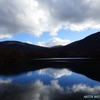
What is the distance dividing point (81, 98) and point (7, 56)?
139400mm

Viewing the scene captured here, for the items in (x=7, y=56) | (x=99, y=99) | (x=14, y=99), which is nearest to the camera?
(x=99, y=99)

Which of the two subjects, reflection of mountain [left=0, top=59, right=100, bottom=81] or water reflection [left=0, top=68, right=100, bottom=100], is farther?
reflection of mountain [left=0, top=59, right=100, bottom=81]

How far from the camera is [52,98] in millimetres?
20125

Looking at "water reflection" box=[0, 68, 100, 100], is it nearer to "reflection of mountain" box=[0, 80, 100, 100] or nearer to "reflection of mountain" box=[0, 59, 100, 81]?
"reflection of mountain" box=[0, 80, 100, 100]

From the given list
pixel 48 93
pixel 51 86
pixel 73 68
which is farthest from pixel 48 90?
pixel 73 68

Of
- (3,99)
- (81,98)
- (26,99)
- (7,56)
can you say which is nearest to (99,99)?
(81,98)

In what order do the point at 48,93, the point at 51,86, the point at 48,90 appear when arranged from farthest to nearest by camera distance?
the point at 51,86 < the point at 48,90 < the point at 48,93

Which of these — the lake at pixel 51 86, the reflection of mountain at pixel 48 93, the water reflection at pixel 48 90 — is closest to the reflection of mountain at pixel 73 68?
the lake at pixel 51 86

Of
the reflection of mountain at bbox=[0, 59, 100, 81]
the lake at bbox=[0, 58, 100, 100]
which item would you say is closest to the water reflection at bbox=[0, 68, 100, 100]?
the lake at bbox=[0, 58, 100, 100]

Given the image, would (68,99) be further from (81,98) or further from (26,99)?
(26,99)

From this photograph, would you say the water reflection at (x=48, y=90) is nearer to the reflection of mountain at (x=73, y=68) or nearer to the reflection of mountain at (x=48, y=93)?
the reflection of mountain at (x=48, y=93)

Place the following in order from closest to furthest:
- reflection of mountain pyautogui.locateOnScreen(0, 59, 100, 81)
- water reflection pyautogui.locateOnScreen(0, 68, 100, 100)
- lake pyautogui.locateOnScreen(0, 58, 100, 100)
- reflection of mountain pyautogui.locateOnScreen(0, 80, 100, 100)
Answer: reflection of mountain pyautogui.locateOnScreen(0, 80, 100, 100) → water reflection pyautogui.locateOnScreen(0, 68, 100, 100) → lake pyautogui.locateOnScreen(0, 58, 100, 100) → reflection of mountain pyautogui.locateOnScreen(0, 59, 100, 81)

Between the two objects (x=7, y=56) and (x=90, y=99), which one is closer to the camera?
(x=90, y=99)

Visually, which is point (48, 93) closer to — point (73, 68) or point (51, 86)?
point (51, 86)
